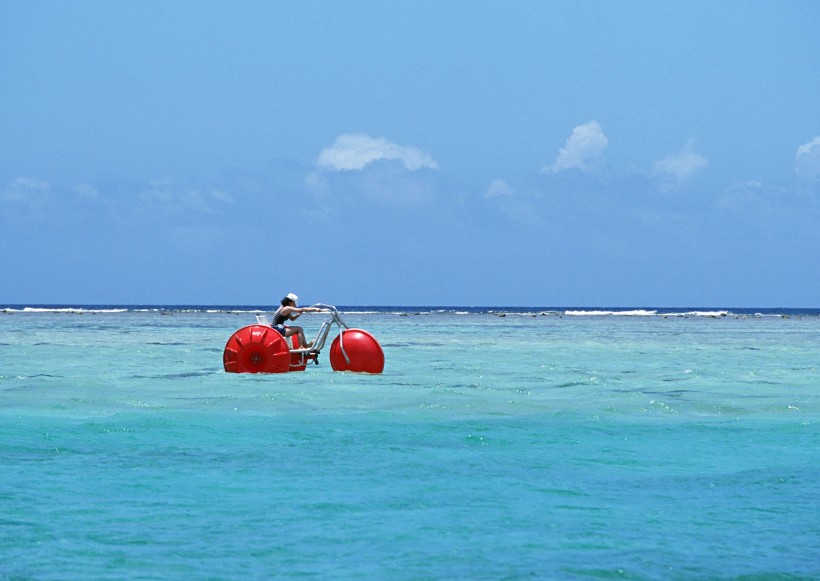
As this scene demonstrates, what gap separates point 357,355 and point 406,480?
11359 mm

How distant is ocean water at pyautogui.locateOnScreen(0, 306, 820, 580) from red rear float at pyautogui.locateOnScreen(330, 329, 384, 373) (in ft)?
4.70

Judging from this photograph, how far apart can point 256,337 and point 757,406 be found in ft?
31.3

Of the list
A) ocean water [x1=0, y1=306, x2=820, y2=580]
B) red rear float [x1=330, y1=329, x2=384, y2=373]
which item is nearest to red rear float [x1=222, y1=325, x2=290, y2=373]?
ocean water [x1=0, y1=306, x2=820, y2=580]

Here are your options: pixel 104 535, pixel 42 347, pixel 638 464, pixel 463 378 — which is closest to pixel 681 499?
pixel 638 464

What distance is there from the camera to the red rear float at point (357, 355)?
20766 millimetres

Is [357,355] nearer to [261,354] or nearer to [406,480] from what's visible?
[261,354]

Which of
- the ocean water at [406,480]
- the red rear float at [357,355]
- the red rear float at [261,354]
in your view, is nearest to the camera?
the ocean water at [406,480]

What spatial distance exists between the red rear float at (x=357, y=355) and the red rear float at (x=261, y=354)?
1.08 m

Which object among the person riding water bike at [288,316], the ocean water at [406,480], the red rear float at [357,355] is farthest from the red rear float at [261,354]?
the red rear float at [357,355]

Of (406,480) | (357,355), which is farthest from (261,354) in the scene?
(406,480)

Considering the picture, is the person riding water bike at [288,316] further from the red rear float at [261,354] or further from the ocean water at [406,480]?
the ocean water at [406,480]

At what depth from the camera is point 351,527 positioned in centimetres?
768

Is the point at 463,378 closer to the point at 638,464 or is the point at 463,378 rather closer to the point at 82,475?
the point at 638,464

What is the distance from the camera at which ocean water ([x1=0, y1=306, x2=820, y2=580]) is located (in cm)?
684
